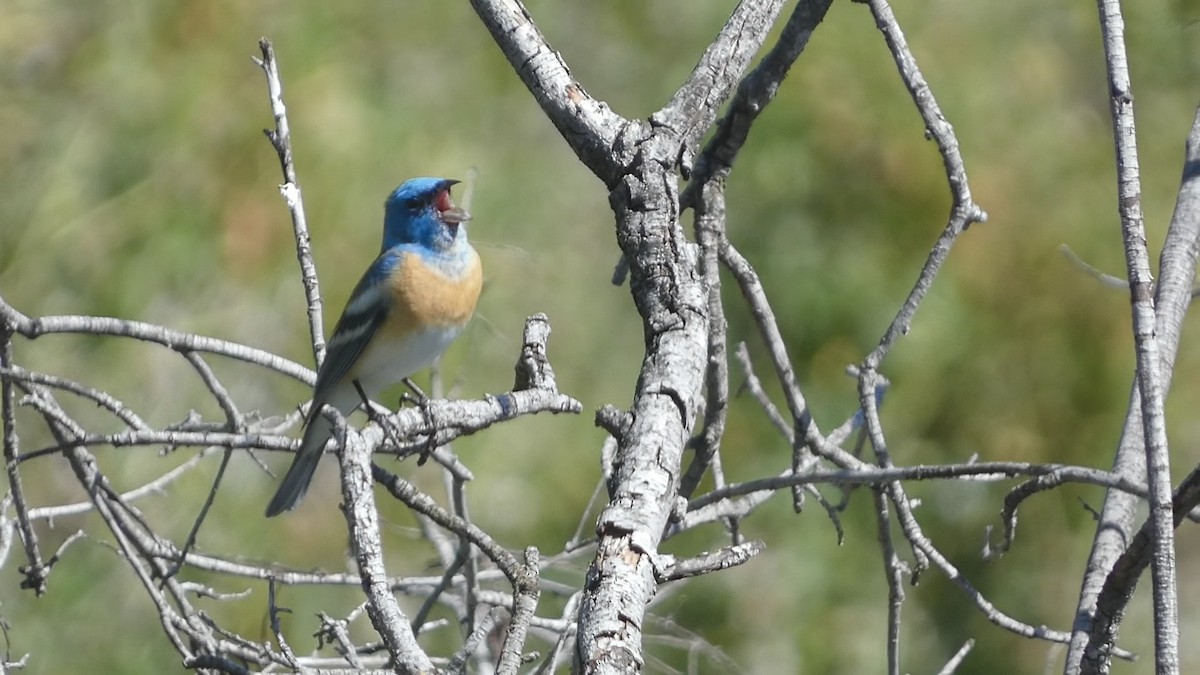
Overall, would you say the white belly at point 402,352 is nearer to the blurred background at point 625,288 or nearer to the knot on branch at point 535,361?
the blurred background at point 625,288

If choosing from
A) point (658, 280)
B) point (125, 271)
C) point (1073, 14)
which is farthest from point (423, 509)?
point (1073, 14)

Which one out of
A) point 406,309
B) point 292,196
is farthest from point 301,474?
point 292,196

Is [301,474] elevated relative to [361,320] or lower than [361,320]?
lower

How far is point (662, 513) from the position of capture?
167 centimetres

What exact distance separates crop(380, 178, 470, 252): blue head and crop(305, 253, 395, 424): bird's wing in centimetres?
13

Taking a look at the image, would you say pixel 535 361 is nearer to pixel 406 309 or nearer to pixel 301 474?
pixel 406 309

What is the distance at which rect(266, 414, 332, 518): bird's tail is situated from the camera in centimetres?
404

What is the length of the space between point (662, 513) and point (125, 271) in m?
4.03

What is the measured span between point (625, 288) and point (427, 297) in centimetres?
252

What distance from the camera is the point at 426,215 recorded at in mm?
4359

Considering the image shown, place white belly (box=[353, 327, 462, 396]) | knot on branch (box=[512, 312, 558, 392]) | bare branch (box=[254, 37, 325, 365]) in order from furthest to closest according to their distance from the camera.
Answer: white belly (box=[353, 327, 462, 396])
bare branch (box=[254, 37, 325, 365])
knot on branch (box=[512, 312, 558, 392])

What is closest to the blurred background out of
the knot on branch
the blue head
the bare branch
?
the blue head

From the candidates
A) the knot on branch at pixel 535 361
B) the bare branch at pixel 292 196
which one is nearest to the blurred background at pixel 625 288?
the bare branch at pixel 292 196

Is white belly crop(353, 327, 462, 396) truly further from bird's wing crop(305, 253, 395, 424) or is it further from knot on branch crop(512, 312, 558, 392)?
knot on branch crop(512, 312, 558, 392)
